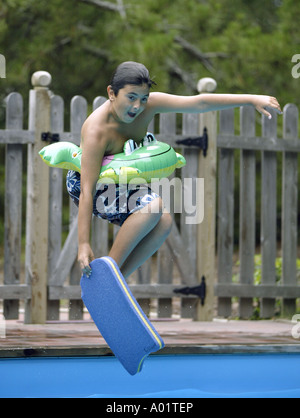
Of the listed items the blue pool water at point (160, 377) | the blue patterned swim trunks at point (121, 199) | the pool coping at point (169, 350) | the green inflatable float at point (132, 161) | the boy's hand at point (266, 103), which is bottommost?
the blue pool water at point (160, 377)

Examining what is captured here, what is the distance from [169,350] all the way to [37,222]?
2.17 metres

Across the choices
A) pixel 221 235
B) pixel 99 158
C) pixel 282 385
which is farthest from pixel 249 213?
pixel 99 158

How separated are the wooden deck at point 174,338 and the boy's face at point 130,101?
44.5 inches

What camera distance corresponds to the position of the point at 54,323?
5648mm

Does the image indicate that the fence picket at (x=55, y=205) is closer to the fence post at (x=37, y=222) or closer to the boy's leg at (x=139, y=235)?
the fence post at (x=37, y=222)

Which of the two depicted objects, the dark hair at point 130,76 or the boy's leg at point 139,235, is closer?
the dark hair at point 130,76

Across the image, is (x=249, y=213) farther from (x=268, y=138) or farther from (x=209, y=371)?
(x=209, y=371)

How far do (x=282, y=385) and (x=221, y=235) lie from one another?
90.8 inches

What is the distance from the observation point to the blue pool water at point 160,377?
11.8 feet

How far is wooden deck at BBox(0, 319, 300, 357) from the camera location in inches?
145

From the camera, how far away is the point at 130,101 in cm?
336

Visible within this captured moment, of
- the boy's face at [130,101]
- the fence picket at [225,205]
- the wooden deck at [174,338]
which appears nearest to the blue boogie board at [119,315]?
the wooden deck at [174,338]

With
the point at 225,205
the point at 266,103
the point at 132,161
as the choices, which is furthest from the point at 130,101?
the point at 225,205

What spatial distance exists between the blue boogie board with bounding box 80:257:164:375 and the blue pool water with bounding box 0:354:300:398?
1.41 ft
